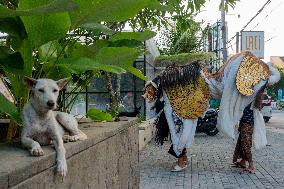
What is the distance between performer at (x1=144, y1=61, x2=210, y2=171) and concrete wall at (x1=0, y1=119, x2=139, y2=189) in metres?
2.91

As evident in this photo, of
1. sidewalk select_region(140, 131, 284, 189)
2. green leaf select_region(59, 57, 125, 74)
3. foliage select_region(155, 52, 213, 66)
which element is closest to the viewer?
green leaf select_region(59, 57, 125, 74)

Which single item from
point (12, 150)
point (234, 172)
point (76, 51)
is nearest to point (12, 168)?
point (12, 150)

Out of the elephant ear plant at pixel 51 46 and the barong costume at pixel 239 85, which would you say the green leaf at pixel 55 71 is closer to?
the elephant ear plant at pixel 51 46

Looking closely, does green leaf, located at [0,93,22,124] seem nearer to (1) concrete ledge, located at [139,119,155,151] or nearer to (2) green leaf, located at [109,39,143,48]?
(2) green leaf, located at [109,39,143,48]

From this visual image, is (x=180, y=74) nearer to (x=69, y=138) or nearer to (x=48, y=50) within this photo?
(x=48, y=50)

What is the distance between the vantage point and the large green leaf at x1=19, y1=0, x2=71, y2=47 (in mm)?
2604

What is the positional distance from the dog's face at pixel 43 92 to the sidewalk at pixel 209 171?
4.46 metres

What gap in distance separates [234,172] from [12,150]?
19.8 feet

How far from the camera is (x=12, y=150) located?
2.41 meters

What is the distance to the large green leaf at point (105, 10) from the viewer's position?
260 cm

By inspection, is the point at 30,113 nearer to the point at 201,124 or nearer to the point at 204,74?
the point at 204,74

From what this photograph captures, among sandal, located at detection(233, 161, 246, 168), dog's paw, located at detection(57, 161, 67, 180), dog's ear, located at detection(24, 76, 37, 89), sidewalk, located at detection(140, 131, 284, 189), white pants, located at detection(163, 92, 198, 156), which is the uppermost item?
dog's ear, located at detection(24, 76, 37, 89)

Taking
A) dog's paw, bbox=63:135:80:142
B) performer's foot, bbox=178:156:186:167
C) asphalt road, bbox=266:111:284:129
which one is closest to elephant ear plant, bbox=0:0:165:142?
dog's paw, bbox=63:135:80:142

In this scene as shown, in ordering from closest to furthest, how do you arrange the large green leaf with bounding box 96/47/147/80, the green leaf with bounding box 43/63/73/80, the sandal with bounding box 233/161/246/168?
1. the green leaf with bounding box 43/63/73/80
2. the large green leaf with bounding box 96/47/147/80
3. the sandal with bounding box 233/161/246/168
